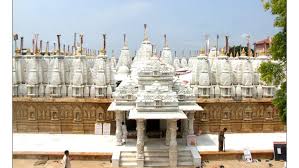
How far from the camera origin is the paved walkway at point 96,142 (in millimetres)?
15781

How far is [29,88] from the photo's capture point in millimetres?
20109

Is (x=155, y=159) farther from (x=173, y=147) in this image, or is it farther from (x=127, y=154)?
(x=127, y=154)

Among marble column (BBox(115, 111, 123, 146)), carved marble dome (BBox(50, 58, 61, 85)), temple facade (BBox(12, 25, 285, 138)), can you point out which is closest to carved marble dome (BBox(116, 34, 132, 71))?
temple facade (BBox(12, 25, 285, 138))

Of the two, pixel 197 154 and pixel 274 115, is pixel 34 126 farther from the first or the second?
pixel 274 115

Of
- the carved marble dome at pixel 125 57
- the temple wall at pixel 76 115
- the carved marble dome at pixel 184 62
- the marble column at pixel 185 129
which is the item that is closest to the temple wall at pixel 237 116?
the temple wall at pixel 76 115

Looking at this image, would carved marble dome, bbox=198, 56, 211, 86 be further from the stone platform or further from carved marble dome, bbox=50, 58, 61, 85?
carved marble dome, bbox=50, 58, 61, 85

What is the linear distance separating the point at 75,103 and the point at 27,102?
95.8 inches

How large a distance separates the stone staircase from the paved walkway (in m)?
0.90

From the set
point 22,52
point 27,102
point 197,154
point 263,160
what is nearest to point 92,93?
point 27,102

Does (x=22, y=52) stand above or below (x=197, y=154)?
above

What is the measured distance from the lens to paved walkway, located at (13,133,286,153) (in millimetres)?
15781

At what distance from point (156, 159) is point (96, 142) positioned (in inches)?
154

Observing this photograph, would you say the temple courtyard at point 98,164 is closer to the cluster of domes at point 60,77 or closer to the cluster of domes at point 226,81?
the cluster of domes at point 60,77

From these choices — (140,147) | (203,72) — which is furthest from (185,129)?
(203,72)
